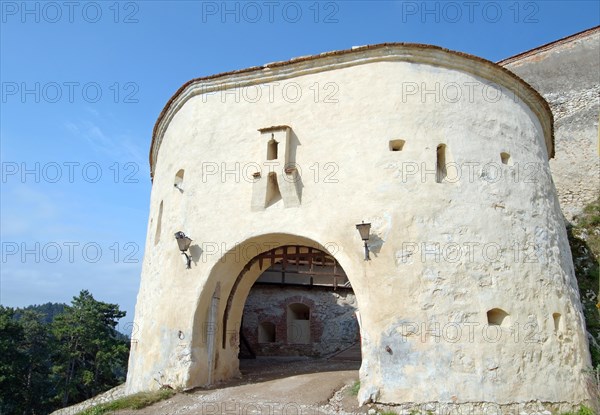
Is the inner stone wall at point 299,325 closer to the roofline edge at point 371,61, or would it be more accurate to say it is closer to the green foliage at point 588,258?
the green foliage at point 588,258

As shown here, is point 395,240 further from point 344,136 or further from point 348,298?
point 348,298

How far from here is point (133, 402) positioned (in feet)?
27.2

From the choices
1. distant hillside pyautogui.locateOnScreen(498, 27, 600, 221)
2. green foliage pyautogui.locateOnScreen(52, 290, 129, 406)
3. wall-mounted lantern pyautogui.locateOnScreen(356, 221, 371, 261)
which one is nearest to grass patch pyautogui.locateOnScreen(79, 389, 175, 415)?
wall-mounted lantern pyautogui.locateOnScreen(356, 221, 371, 261)

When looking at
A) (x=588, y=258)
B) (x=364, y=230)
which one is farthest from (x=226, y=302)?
(x=588, y=258)

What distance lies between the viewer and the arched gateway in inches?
302

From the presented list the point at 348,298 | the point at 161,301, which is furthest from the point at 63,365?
the point at 161,301

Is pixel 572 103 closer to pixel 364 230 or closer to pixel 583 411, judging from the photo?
pixel 583 411

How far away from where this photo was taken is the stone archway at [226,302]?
30.0 feet

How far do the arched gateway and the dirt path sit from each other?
0.51 meters

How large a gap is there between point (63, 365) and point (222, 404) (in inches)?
647

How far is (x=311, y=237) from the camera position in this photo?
861 centimetres

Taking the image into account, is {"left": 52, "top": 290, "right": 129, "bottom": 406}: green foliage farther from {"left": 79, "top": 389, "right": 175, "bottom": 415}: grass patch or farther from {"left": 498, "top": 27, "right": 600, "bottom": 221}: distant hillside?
{"left": 498, "top": 27, "right": 600, "bottom": 221}: distant hillside

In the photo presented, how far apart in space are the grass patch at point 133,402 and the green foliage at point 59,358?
13.8 meters

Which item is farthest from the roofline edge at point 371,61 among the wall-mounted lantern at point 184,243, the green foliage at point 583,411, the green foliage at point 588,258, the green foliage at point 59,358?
the green foliage at point 59,358
